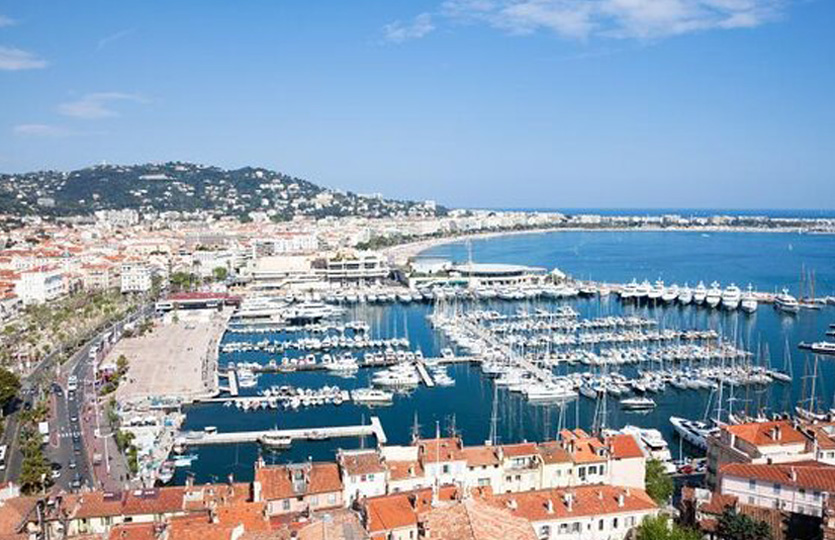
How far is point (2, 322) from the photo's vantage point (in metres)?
59.0

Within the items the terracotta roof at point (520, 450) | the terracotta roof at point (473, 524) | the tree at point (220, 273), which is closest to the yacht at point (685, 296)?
the tree at point (220, 273)

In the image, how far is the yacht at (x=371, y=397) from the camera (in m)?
37.0

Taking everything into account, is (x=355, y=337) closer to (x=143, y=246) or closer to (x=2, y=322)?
(x=2, y=322)

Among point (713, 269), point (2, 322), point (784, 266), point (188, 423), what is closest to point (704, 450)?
point (188, 423)

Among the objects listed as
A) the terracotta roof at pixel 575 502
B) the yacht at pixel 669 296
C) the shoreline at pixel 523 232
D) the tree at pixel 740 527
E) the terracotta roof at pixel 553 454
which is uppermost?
the shoreline at pixel 523 232

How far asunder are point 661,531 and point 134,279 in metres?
69.8

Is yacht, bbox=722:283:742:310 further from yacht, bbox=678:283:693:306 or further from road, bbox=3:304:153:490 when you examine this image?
road, bbox=3:304:153:490

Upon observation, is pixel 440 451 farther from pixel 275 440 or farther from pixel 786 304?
pixel 786 304

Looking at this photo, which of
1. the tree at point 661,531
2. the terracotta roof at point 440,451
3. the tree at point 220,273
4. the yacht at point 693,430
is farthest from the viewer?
the tree at point 220,273

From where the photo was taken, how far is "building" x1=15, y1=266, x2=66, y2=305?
68000mm

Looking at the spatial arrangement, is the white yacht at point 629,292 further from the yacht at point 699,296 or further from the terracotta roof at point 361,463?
the terracotta roof at point 361,463

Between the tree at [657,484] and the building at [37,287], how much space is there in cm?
6194

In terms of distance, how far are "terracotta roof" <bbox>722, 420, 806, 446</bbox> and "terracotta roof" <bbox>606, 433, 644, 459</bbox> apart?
333cm

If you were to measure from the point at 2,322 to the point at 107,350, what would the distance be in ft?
58.6
